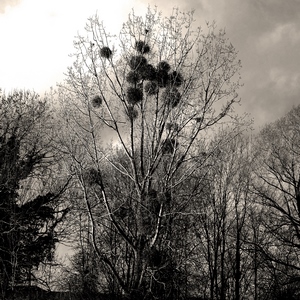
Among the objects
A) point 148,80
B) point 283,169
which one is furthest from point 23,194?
point 283,169

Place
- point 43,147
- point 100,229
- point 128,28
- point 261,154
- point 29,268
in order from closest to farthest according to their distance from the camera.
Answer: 1. point 128,28
2. point 29,268
3. point 43,147
4. point 261,154
5. point 100,229

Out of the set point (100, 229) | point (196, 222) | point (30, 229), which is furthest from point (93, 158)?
point (196, 222)

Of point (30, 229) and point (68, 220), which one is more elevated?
point (68, 220)

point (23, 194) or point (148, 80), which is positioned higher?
point (148, 80)

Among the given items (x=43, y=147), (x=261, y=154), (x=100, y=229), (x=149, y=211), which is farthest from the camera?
(x=100, y=229)

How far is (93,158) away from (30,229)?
10.4 ft

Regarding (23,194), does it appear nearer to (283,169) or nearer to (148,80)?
(148,80)

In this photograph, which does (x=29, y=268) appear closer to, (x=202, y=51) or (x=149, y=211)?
(x=149, y=211)

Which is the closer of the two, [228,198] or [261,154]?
[261,154]

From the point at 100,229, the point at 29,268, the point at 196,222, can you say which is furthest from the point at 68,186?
the point at 196,222

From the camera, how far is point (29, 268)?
10477mm

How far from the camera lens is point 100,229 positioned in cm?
1427

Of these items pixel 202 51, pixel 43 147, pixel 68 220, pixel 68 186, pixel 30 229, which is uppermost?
pixel 202 51

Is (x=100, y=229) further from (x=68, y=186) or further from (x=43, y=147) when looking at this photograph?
(x=43, y=147)
